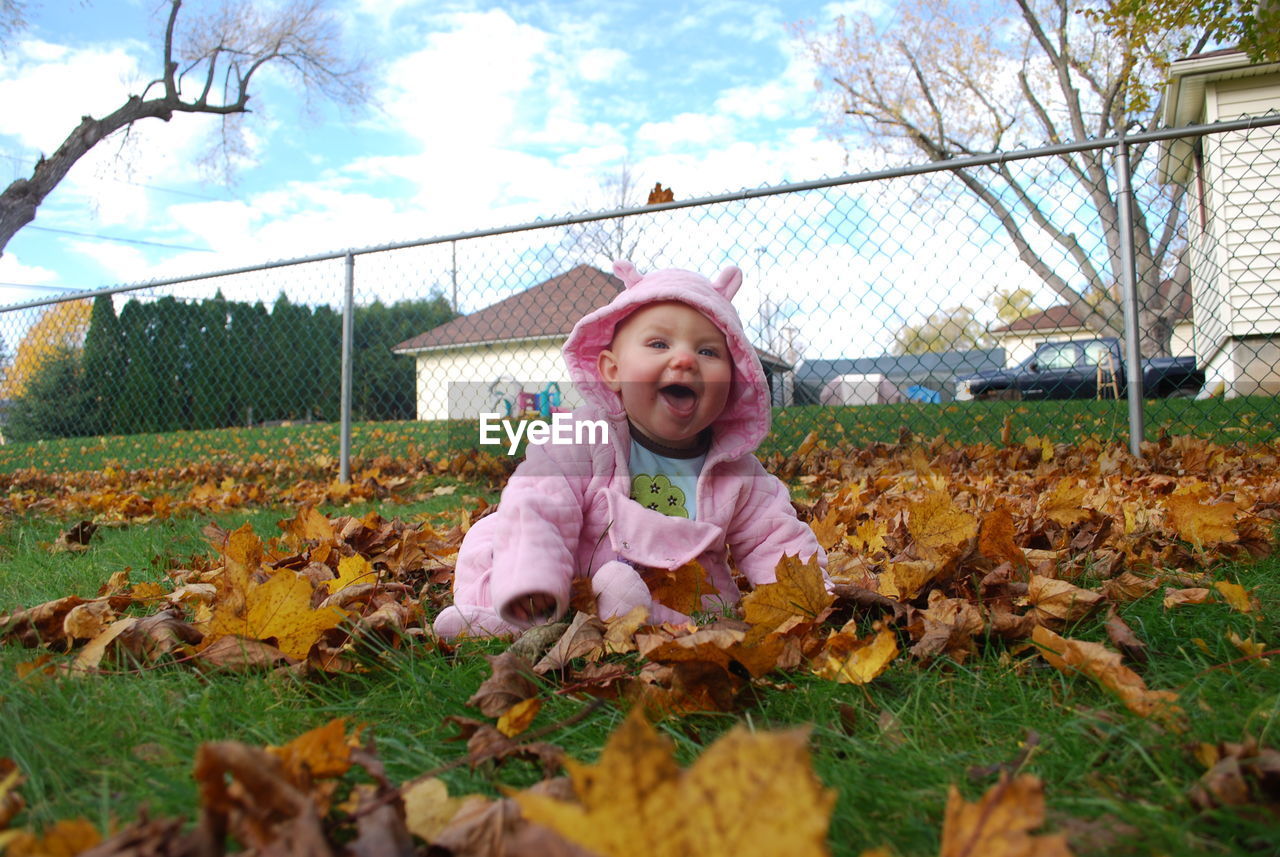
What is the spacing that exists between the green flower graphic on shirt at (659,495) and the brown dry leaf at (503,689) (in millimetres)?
611

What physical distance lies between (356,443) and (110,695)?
22.3 feet

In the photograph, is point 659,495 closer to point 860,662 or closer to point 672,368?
point 672,368

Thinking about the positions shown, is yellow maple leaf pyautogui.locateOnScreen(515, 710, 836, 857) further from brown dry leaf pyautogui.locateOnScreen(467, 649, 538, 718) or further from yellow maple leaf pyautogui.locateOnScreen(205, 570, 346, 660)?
yellow maple leaf pyautogui.locateOnScreen(205, 570, 346, 660)

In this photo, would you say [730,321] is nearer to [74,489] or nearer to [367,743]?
[367,743]

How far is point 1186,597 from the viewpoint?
153cm

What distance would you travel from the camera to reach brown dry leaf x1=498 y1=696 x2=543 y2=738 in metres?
1.08

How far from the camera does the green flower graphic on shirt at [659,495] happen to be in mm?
1821

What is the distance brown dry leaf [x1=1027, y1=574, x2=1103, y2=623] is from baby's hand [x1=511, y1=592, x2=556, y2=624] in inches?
34.2

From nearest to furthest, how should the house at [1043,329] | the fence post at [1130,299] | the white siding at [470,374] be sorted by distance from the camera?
the fence post at [1130,299] < the house at [1043,329] < the white siding at [470,374]

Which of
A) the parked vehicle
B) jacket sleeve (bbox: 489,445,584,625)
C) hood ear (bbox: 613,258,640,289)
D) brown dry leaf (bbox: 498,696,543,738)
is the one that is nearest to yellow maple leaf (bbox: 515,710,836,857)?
brown dry leaf (bbox: 498,696,543,738)

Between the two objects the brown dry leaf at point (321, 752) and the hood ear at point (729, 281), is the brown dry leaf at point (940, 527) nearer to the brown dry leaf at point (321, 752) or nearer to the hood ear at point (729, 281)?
the hood ear at point (729, 281)

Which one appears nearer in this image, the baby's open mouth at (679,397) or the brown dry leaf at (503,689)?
the brown dry leaf at (503,689)

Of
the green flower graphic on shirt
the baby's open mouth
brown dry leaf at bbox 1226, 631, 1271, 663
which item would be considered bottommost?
brown dry leaf at bbox 1226, 631, 1271, 663

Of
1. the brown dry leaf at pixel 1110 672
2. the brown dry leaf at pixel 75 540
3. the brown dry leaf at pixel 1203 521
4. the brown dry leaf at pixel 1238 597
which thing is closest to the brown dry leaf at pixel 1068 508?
the brown dry leaf at pixel 1203 521
